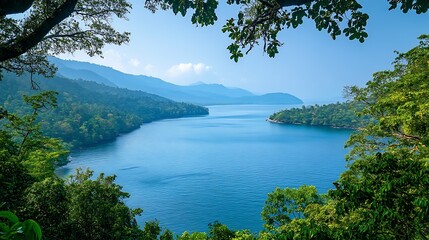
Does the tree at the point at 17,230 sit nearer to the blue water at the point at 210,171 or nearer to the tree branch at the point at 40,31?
the tree branch at the point at 40,31

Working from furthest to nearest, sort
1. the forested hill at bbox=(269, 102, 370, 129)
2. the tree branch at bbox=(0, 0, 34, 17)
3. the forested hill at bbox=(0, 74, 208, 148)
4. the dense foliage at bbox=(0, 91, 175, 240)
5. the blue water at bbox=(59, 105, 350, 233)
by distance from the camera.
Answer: the forested hill at bbox=(269, 102, 370, 129)
the forested hill at bbox=(0, 74, 208, 148)
the blue water at bbox=(59, 105, 350, 233)
the dense foliage at bbox=(0, 91, 175, 240)
the tree branch at bbox=(0, 0, 34, 17)

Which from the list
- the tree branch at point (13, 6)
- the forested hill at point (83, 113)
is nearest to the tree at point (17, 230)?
the tree branch at point (13, 6)

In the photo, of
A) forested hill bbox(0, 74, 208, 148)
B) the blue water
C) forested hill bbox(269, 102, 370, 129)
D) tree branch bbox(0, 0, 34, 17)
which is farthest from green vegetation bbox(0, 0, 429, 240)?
forested hill bbox(269, 102, 370, 129)

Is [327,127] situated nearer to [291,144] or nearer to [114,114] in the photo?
[291,144]

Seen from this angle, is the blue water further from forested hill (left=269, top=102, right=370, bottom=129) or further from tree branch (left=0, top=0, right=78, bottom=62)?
tree branch (left=0, top=0, right=78, bottom=62)

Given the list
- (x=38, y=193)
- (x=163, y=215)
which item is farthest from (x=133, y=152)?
(x=38, y=193)

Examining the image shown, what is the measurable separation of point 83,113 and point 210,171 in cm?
6838

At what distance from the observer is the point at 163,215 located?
35.2 m

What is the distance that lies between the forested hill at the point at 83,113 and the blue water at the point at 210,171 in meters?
7.61

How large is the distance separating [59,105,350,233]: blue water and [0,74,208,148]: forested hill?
25.0 ft

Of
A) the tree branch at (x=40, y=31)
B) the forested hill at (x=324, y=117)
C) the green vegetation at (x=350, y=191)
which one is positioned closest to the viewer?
the green vegetation at (x=350, y=191)

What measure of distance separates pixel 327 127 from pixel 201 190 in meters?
84.3

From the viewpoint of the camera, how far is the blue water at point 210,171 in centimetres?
3584

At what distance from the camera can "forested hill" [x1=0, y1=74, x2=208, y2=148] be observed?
7938 cm
